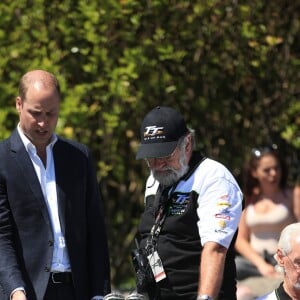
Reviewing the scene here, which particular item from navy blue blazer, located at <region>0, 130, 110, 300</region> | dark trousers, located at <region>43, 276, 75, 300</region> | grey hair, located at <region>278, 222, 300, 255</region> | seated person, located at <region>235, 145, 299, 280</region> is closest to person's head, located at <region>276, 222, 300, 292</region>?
grey hair, located at <region>278, 222, 300, 255</region>

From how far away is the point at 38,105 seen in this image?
5035mm

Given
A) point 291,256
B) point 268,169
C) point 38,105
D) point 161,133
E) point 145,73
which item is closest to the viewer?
point 291,256

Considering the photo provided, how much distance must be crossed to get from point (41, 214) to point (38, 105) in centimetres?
51

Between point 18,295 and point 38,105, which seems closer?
point 18,295

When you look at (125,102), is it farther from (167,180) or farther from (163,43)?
(167,180)

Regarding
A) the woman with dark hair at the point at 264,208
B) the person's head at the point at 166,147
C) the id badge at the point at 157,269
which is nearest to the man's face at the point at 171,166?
the person's head at the point at 166,147

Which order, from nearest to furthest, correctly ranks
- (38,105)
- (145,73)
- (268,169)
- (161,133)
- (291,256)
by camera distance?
(291,256) → (38,105) → (161,133) → (268,169) → (145,73)

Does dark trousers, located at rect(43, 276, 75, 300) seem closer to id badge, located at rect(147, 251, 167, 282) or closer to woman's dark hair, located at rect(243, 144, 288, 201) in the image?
id badge, located at rect(147, 251, 167, 282)

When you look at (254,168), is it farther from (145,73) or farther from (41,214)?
(41,214)

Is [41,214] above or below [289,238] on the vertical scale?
above

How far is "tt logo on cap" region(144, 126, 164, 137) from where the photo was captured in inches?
203

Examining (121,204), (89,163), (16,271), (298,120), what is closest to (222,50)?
(298,120)

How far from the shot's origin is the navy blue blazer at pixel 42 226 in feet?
16.6

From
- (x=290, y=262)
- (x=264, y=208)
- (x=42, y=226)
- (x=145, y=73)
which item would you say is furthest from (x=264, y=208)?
(x=42, y=226)
